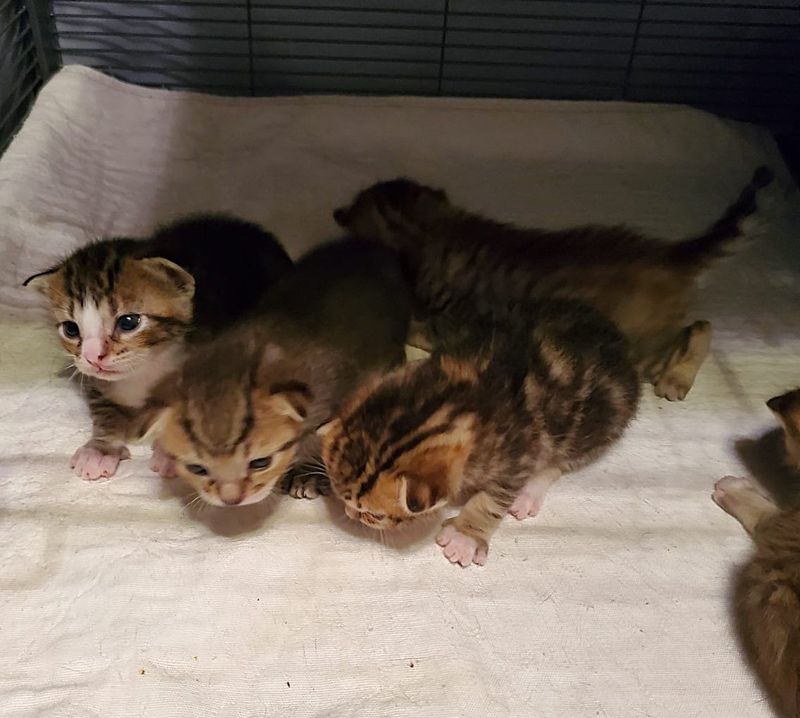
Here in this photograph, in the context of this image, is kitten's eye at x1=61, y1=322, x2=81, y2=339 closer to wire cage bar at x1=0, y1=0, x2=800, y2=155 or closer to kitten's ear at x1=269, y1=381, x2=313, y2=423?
kitten's ear at x1=269, y1=381, x2=313, y2=423

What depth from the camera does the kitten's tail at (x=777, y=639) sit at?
1073 millimetres

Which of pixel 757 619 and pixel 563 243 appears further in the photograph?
pixel 563 243

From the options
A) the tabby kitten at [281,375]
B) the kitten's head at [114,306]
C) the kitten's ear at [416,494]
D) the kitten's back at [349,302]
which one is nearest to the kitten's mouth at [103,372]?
the kitten's head at [114,306]

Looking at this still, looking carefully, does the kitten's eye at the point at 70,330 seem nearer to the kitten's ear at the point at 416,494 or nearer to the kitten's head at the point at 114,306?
the kitten's head at the point at 114,306

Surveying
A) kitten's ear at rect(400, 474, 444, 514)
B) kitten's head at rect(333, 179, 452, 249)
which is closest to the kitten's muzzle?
kitten's ear at rect(400, 474, 444, 514)

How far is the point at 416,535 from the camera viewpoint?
1.32 metres

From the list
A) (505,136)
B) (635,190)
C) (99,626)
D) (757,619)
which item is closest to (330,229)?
(505,136)

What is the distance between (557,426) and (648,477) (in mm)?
211

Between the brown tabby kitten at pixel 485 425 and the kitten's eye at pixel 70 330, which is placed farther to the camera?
the kitten's eye at pixel 70 330

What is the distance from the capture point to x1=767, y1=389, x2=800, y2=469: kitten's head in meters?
1.30

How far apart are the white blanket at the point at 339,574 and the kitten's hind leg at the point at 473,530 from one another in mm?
19

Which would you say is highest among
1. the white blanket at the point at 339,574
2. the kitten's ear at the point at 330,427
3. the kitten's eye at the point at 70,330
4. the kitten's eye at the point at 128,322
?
the kitten's eye at the point at 128,322

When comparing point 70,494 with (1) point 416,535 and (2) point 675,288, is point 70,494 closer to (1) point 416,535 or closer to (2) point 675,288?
(1) point 416,535

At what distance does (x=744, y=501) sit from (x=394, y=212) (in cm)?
85
